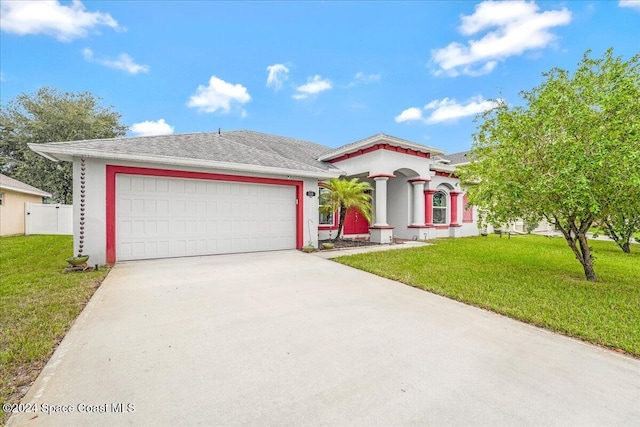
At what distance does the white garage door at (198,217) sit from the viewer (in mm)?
7559

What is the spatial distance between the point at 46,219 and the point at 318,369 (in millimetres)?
20105

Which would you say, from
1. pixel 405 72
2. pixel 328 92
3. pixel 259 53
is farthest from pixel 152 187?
pixel 328 92

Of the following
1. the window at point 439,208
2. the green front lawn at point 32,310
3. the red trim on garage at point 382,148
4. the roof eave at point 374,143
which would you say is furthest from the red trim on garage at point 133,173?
the window at point 439,208

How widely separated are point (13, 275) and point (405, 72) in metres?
20.5

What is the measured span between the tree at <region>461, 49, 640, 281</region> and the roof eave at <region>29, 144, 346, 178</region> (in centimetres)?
538

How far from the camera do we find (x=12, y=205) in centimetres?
1477

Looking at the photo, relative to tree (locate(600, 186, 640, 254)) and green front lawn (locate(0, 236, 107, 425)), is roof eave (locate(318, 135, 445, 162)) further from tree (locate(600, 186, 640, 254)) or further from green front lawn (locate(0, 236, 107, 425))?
green front lawn (locate(0, 236, 107, 425))

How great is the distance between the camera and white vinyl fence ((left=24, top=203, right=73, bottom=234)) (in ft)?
51.0

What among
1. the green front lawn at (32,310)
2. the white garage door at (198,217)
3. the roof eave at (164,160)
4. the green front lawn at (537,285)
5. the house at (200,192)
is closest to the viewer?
the green front lawn at (32,310)

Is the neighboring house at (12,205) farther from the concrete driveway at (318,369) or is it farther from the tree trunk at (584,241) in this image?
the tree trunk at (584,241)

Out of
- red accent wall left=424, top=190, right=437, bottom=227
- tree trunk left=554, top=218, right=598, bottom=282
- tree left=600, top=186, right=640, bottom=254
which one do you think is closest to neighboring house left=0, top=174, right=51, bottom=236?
red accent wall left=424, top=190, right=437, bottom=227

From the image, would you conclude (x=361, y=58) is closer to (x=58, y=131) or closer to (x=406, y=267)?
(x=406, y=267)

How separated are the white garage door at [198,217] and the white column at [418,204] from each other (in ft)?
21.7

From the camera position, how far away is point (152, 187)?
7816 mm
